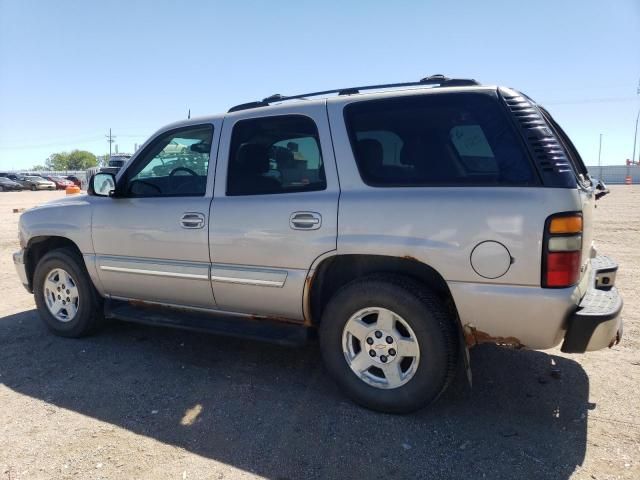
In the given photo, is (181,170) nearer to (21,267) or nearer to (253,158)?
(253,158)

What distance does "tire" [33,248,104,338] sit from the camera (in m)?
4.42

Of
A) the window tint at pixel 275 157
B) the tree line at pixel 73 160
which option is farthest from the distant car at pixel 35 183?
the tree line at pixel 73 160

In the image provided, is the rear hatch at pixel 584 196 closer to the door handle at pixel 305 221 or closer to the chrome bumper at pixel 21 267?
the door handle at pixel 305 221

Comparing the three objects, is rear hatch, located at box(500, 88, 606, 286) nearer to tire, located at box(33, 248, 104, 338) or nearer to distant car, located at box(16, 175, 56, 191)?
tire, located at box(33, 248, 104, 338)

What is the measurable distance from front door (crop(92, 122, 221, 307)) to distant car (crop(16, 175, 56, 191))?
133 feet

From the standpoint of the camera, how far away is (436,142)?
298cm

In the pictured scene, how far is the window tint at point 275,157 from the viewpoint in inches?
131

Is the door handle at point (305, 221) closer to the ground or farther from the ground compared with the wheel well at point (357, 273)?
farther from the ground

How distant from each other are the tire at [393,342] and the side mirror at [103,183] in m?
2.24

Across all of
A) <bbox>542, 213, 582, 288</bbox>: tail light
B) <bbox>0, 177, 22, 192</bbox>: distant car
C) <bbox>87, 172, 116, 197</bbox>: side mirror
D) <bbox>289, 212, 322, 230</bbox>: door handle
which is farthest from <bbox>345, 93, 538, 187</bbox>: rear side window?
<bbox>0, 177, 22, 192</bbox>: distant car

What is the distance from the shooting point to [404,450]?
2730 mm

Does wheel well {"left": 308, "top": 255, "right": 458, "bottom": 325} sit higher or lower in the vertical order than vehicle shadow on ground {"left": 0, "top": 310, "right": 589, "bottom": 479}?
higher

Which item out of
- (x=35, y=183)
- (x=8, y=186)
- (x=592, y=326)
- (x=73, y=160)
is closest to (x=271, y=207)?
(x=592, y=326)

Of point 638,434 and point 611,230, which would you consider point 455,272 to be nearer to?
point 638,434
